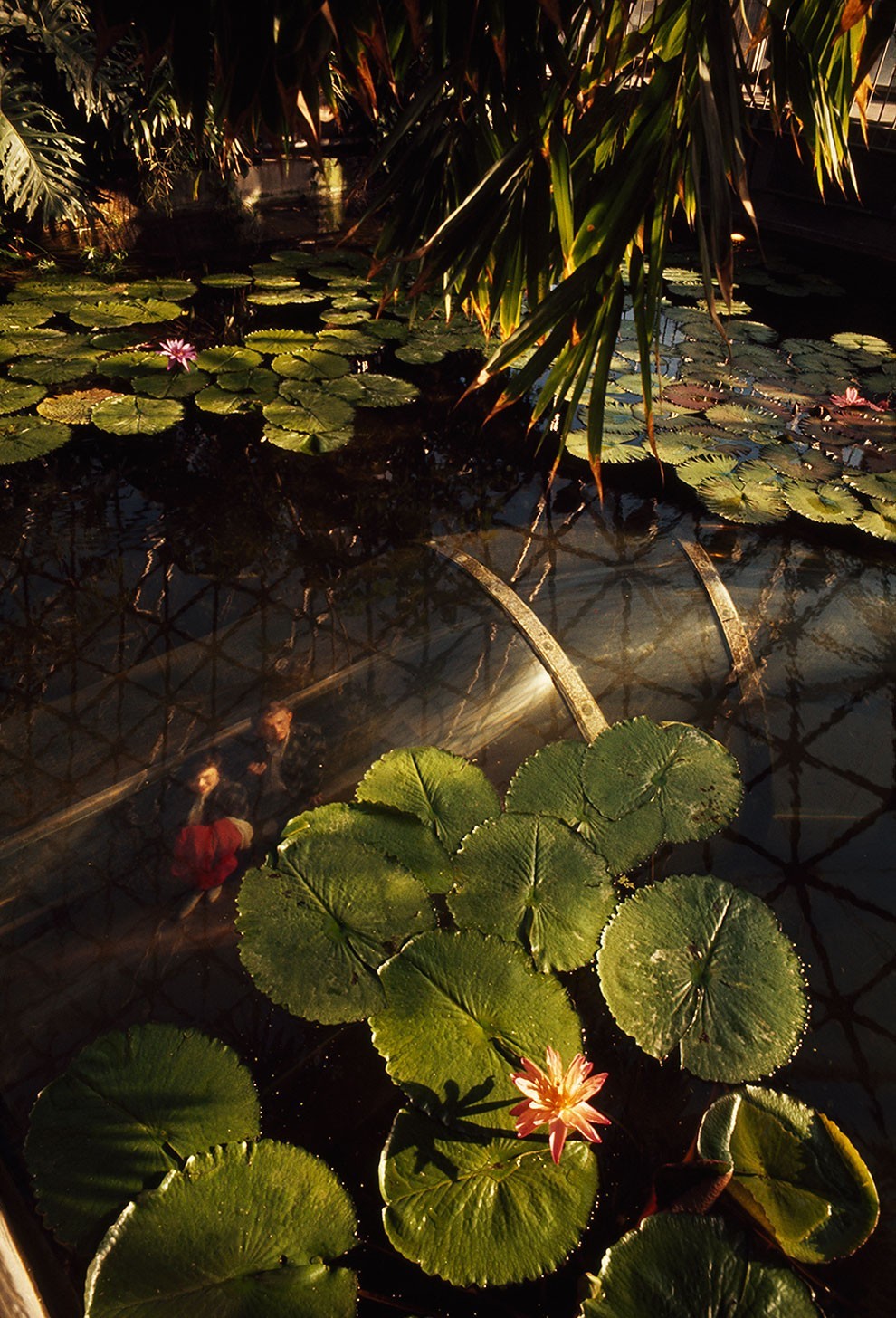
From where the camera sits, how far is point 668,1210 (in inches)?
41.2

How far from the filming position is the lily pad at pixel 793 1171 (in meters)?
1.04

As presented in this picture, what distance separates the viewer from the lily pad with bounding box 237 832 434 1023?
4.10 feet

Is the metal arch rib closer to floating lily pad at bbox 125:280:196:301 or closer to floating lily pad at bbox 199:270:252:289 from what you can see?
floating lily pad at bbox 125:280:196:301

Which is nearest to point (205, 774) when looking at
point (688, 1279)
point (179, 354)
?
point (688, 1279)

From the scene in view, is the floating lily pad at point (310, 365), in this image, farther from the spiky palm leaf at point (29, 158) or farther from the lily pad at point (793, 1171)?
the lily pad at point (793, 1171)

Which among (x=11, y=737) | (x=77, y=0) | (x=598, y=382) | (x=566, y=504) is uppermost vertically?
(x=77, y=0)

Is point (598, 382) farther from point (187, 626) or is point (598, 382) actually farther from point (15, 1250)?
point (15, 1250)

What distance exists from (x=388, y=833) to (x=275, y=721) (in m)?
0.50

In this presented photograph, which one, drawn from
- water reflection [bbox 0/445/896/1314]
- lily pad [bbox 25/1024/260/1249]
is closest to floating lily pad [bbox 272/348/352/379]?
water reflection [bbox 0/445/896/1314]

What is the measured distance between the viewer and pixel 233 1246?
946mm

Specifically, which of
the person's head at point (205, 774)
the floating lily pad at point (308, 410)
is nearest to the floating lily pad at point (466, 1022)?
the person's head at point (205, 774)

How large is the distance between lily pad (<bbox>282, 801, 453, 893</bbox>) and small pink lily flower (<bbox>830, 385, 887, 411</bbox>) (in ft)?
10.0

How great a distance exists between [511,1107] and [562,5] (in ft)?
4.88

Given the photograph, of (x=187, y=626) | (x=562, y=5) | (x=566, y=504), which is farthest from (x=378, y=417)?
(x=562, y=5)
